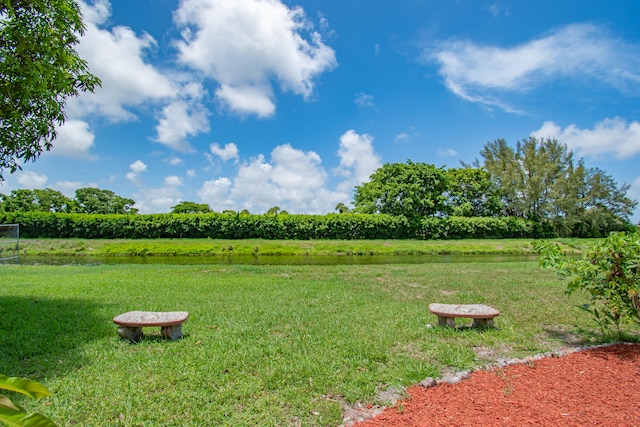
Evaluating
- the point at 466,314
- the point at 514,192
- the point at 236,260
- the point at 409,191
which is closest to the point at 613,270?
the point at 466,314

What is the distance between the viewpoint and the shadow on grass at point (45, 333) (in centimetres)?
450

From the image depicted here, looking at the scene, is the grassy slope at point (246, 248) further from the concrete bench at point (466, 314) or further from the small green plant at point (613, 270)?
the small green plant at point (613, 270)

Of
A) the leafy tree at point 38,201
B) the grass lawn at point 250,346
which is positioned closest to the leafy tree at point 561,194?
the grass lawn at point 250,346

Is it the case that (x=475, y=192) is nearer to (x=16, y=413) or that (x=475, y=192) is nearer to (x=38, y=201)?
(x=16, y=413)

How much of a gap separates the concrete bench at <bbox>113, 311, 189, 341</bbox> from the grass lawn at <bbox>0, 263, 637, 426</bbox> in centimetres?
14

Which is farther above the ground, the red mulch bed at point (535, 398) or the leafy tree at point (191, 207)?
the leafy tree at point (191, 207)

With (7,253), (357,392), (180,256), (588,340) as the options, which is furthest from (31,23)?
(180,256)

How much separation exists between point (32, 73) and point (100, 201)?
170 ft

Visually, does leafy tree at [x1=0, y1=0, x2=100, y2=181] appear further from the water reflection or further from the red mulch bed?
the water reflection

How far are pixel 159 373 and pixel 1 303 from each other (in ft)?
19.9

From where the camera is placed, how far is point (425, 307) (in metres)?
7.76

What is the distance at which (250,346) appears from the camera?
5.16 meters

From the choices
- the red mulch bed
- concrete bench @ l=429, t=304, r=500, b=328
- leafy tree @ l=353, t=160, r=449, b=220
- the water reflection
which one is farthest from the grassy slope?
the red mulch bed

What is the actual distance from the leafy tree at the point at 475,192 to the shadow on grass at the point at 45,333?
41.4 m
